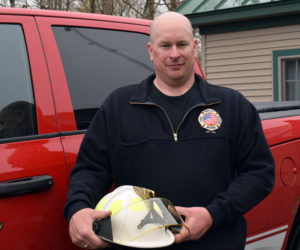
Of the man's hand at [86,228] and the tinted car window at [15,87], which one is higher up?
the tinted car window at [15,87]

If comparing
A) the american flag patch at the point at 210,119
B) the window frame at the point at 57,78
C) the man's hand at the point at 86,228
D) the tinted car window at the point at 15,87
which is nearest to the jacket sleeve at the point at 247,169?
the american flag patch at the point at 210,119

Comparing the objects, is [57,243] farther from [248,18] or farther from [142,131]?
[248,18]

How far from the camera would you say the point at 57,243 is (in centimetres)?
195

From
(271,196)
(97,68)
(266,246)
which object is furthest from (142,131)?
(266,246)

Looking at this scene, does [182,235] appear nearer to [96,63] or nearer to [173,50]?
[173,50]

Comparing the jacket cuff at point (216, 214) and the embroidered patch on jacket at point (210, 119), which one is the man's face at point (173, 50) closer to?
the embroidered patch on jacket at point (210, 119)

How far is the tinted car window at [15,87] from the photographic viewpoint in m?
1.97

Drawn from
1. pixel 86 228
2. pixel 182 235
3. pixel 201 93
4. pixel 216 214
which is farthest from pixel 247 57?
pixel 86 228

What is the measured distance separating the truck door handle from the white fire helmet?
0.33m

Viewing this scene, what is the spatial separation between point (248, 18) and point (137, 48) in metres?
6.55

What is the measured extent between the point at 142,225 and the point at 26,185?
0.54 metres

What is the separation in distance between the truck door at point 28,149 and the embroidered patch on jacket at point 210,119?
0.66m

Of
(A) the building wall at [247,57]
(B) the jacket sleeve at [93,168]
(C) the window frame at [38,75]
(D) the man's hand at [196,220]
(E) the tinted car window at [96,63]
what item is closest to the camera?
(D) the man's hand at [196,220]

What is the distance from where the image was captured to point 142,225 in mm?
1645
